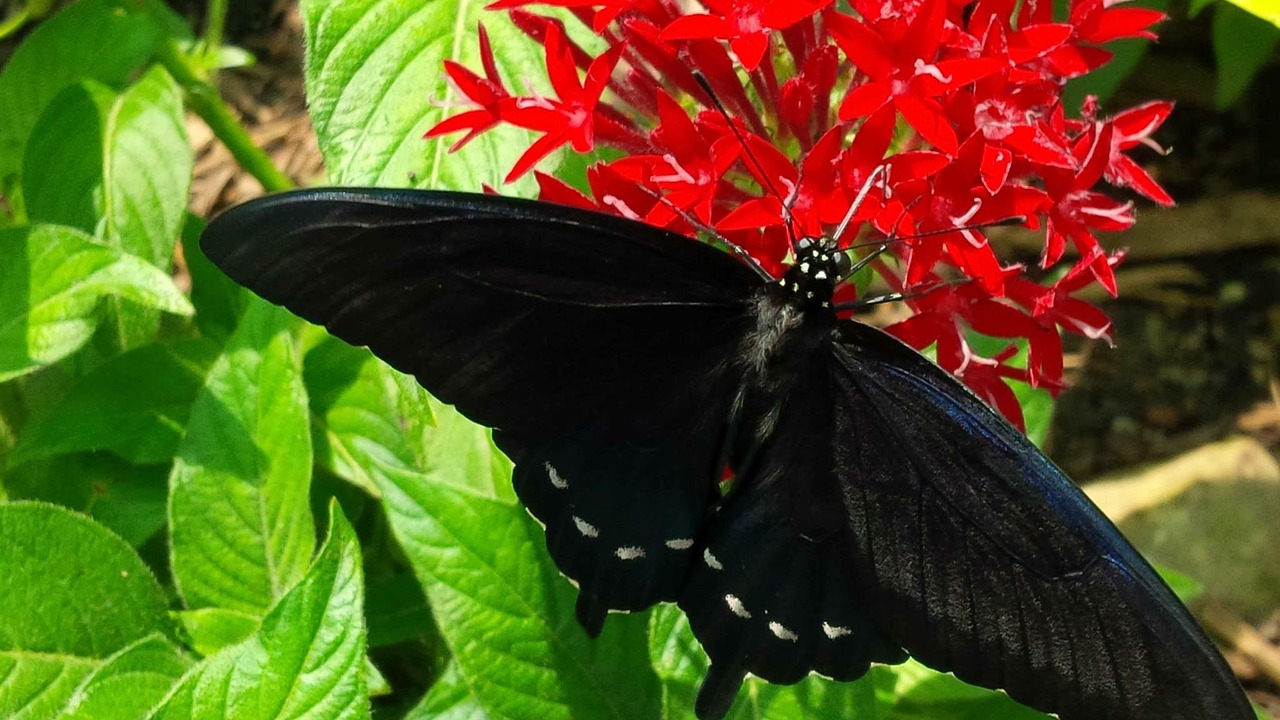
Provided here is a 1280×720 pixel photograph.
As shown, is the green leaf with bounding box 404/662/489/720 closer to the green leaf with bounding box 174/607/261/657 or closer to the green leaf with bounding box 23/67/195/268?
the green leaf with bounding box 174/607/261/657

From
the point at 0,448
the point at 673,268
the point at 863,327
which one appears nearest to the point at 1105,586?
the point at 863,327

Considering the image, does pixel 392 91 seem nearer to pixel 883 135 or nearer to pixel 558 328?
pixel 558 328

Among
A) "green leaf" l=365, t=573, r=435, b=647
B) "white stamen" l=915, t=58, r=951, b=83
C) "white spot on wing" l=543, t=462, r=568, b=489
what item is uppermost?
"white stamen" l=915, t=58, r=951, b=83

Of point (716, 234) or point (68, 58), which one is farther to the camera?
point (68, 58)

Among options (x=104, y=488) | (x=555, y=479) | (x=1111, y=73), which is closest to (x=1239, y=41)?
(x=1111, y=73)

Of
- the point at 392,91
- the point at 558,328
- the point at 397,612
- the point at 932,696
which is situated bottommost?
the point at 932,696

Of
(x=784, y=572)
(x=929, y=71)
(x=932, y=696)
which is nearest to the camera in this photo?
(x=929, y=71)

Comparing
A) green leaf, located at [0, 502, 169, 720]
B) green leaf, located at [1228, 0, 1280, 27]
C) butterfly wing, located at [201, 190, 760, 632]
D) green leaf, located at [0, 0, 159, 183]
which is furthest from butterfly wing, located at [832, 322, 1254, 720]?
green leaf, located at [0, 0, 159, 183]
